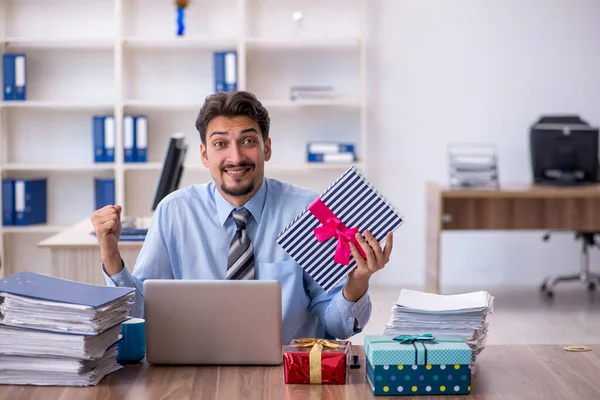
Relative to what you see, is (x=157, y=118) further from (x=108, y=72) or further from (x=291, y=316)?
(x=291, y=316)

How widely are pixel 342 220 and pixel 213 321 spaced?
36 centimetres

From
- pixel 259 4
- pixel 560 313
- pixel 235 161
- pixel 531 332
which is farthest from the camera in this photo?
pixel 259 4

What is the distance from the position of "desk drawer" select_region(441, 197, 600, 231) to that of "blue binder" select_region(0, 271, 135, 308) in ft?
12.7

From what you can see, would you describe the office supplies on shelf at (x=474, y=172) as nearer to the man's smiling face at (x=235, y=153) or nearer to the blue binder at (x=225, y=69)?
the blue binder at (x=225, y=69)

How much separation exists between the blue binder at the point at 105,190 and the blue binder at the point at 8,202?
0.56 meters

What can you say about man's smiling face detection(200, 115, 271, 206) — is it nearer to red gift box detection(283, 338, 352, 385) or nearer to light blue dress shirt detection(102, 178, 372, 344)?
light blue dress shirt detection(102, 178, 372, 344)

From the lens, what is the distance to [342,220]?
1986 millimetres

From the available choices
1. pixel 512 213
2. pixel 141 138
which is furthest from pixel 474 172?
pixel 141 138

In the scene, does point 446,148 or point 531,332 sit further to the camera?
point 446,148

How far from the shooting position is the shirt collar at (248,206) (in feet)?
7.93

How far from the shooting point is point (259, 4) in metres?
6.13

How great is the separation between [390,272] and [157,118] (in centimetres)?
198

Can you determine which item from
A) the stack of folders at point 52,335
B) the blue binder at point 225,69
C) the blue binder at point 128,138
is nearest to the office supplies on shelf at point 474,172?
the blue binder at point 225,69

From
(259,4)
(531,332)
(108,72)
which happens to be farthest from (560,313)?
(108,72)
